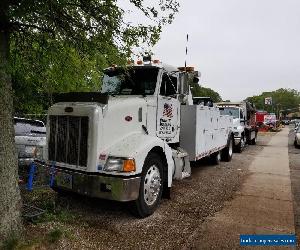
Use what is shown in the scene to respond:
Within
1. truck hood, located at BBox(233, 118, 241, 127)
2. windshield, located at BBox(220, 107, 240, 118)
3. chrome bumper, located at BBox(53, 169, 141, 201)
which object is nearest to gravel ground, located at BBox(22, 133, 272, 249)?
chrome bumper, located at BBox(53, 169, 141, 201)

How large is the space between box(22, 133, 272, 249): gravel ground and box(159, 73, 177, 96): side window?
221 cm

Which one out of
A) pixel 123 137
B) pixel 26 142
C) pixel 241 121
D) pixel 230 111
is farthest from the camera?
pixel 230 111

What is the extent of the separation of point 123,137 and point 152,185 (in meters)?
0.99

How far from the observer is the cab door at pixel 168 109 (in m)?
6.81

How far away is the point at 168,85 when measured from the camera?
23.4 ft

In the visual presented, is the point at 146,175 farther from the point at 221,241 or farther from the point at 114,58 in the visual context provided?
the point at 114,58

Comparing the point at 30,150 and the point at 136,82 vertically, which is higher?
the point at 136,82

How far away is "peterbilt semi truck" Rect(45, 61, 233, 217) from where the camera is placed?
535cm

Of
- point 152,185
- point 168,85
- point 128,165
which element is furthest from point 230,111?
point 128,165

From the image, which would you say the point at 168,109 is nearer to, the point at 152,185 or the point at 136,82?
the point at 136,82

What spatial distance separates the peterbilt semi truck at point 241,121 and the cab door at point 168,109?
9478 mm

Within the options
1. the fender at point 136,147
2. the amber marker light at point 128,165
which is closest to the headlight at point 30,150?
the fender at point 136,147

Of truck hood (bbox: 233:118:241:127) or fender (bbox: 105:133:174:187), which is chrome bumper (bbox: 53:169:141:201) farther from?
truck hood (bbox: 233:118:241:127)

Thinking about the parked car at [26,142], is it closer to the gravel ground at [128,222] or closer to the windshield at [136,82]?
the gravel ground at [128,222]
